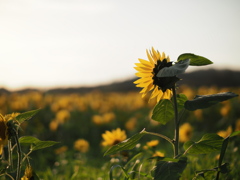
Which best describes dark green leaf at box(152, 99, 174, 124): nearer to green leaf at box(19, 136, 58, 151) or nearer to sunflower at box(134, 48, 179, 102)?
sunflower at box(134, 48, 179, 102)

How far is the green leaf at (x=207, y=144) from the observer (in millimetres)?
1265

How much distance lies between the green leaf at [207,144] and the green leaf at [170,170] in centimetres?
15

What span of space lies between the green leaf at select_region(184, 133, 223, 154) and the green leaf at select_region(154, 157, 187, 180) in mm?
149

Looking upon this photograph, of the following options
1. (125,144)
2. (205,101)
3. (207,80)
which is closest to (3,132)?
(125,144)

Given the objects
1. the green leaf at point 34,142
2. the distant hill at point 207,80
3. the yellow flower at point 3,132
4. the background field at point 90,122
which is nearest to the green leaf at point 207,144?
the green leaf at point 34,142

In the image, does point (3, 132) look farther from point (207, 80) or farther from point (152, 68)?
point (207, 80)

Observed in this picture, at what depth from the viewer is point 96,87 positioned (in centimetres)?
1507

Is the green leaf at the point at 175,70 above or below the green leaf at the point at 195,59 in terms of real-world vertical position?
below

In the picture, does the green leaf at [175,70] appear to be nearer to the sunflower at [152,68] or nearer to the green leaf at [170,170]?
the sunflower at [152,68]

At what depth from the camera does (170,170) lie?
1.11 m

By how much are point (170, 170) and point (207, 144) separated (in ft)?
0.83

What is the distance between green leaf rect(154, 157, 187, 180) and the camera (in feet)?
3.59

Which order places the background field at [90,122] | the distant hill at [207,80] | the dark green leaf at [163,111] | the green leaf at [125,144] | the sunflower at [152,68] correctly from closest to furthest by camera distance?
the green leaf at [125,144] → the sunflower at [152,68] → the dark green leaf at [163,111] → the background field at [90,122] → the distant hill at [207,80]

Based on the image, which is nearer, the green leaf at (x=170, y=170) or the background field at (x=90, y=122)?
the green leaf at (x=170, y=170)
